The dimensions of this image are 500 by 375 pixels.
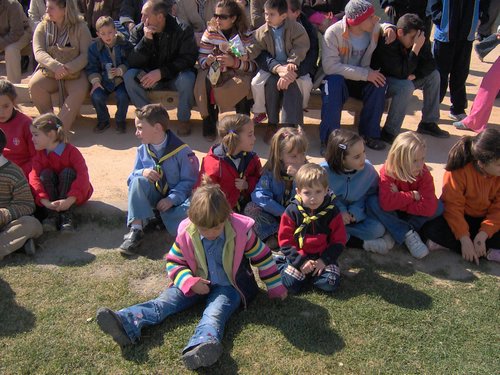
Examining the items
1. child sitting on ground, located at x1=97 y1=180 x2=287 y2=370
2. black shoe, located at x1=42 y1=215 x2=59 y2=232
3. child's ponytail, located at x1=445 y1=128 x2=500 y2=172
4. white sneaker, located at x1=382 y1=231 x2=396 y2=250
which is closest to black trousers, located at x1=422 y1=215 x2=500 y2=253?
white sneaker, located at x1=382 y1=231 x2=396 y2=250

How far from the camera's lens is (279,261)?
11.8 feet

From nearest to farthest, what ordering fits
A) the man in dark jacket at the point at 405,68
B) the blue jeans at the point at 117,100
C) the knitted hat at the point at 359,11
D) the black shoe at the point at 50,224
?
the black shoe at the point at 50,224 < the knitted hat at the point at 359,11 < the man in dark jacket at the point at 405,68 < the blue jeans at the point at 117,100

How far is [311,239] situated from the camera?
3.44 metres

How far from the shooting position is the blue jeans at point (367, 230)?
155 inches

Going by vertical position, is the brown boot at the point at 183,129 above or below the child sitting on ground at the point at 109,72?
below

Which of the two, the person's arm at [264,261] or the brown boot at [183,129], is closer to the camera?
the person's arm at [264,261]

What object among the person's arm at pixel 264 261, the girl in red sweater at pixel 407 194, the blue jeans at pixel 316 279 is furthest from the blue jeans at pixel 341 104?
the person's arm at pixel 264 261

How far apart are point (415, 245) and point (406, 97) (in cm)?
221

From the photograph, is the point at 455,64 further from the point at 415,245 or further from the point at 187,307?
the point at 187,307

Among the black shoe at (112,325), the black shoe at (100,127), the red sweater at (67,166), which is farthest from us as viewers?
the black shoe at (100,127)

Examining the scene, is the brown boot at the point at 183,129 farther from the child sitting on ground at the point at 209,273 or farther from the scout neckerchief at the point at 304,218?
the child sitting on ground at the point at 209,273

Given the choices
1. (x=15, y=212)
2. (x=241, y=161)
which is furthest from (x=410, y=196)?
(x=15, y=212)

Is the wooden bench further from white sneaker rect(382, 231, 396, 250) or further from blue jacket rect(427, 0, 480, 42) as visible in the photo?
white sneaker rect(382, 231, 396, 250)

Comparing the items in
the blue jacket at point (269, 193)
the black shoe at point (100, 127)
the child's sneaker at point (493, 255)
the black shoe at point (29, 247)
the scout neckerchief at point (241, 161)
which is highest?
the scout neckerchief at point (241, 161)
